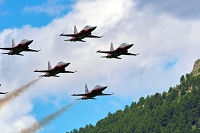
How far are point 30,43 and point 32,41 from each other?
3025mm

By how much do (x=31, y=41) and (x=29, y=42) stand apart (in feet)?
6.64

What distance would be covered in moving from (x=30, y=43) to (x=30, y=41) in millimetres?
1242

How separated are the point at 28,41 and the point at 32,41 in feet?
11.6

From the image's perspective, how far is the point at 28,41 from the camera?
199875mm

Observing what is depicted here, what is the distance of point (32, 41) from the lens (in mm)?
196625

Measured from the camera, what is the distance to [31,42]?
7810 inches

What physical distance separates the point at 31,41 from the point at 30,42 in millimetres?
1332

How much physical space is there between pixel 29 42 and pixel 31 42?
4.66 feet

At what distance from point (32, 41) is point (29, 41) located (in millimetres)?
2839

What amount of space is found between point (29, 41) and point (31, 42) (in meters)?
1.13

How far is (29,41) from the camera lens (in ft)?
654

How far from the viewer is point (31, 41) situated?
197750mm

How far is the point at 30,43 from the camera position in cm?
19950

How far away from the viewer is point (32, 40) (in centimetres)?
19512
